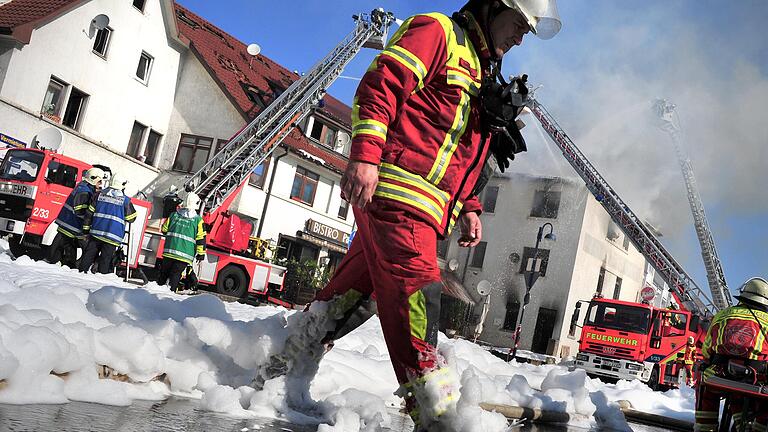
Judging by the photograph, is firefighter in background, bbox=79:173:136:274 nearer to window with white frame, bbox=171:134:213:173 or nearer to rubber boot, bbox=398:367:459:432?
rubber boot, bbox=398:367:459:432

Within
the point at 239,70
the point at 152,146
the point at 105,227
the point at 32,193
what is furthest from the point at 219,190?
the point at 105,227

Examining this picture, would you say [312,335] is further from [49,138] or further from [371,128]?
[49,138]

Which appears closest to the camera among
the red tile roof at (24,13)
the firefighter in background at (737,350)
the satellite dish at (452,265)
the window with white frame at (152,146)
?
the firefighter in background at (737,350)

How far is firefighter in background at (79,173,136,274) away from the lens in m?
9.17

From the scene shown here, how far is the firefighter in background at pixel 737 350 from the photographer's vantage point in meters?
4.95

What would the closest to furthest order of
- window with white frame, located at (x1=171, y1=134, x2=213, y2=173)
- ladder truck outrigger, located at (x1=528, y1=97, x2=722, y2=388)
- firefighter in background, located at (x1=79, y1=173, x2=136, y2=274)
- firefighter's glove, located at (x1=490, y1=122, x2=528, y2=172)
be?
1. firefighter's glove, located at (x1=490, y1=122, x2=528, y2=172)
2. firefighter in background, located at (x1=79, y1=173, x2=136, y2=274)
3. ladder truck outrigger, located at (x1=528, y1=97, x2=722, y2=388)
4. window with white frame, located at (x1=171, y1=134, x2=213, y2=173)

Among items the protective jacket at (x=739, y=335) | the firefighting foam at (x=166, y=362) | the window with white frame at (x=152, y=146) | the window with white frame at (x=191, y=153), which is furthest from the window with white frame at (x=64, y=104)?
the protective jacket at (x=739, y=335)

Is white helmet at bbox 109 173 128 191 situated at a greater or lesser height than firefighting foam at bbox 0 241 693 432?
greater

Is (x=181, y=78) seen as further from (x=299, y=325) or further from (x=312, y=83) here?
(x=299, y=325)

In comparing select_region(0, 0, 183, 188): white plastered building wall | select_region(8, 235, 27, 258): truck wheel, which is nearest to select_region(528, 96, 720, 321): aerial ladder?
select_region(0, 0, 183, 188): white plastered building wall

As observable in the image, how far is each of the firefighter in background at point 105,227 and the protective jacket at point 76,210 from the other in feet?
0.30

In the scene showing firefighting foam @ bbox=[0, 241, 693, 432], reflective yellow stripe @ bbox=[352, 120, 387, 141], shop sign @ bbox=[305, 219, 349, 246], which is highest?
shop sign @ bbox=[305, 219, 349, 246]

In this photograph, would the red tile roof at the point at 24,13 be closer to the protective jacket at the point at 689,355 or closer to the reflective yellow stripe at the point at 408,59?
the protective jacket at the point at 689,355

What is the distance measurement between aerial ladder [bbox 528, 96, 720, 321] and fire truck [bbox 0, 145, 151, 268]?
19.7 metres
